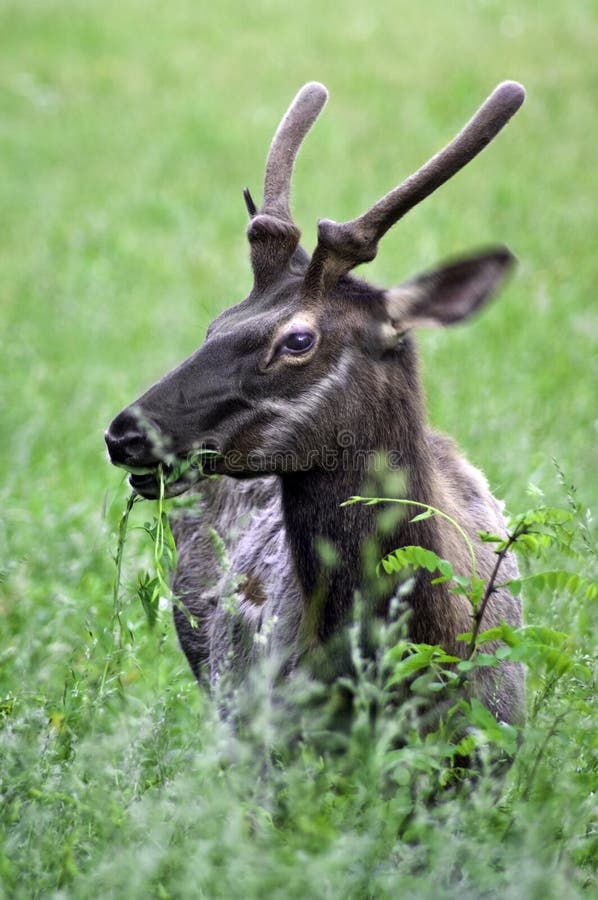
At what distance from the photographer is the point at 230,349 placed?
13.4 feet

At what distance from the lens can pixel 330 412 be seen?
162 inches

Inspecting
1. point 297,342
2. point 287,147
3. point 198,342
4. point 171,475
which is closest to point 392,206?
point 297,342

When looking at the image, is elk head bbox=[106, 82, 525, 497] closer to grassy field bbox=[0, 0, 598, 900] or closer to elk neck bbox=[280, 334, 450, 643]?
elk neck bbox=[280, 334, 450, 643]

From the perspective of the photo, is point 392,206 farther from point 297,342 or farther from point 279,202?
point 279,202

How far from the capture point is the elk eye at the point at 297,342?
4086 mm

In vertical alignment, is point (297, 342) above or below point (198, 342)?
below

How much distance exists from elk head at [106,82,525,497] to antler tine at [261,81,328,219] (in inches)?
24.0

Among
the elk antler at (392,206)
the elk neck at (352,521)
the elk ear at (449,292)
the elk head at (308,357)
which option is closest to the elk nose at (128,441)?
the elk head at (308,357)

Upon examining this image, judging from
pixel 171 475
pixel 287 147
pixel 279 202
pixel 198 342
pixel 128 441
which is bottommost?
pixel 171 475

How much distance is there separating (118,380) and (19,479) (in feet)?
7.16

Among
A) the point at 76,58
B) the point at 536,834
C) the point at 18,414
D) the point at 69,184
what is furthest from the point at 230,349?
the point at 76,58

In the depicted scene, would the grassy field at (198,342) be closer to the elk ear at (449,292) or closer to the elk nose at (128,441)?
the elk nose at (128,441)

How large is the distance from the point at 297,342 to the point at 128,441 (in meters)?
0.63

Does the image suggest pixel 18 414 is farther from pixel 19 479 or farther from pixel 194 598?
pixel 194 598
